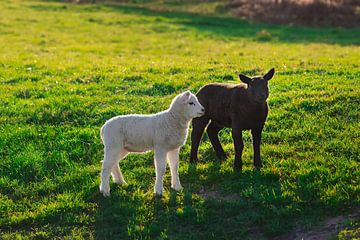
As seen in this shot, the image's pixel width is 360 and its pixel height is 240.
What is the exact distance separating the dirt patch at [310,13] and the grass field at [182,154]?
1205cm

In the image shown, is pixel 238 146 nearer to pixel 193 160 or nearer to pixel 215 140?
pixel 215 140

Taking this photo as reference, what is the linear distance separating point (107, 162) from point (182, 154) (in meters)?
2.35

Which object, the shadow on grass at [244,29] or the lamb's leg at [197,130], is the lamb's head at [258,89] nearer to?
the lamb's leg at [197,130]

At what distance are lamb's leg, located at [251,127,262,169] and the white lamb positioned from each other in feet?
4.06

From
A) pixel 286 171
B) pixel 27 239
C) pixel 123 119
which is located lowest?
pixel 27 239

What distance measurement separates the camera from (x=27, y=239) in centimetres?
860

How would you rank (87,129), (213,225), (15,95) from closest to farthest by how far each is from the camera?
(213,225) → (87,129) → (15,95)

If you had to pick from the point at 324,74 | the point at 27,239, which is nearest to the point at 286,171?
the point at 27,239

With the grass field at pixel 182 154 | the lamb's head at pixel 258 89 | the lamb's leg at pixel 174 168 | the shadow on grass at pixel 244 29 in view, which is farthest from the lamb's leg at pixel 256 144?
the shadow on grass at pixel 244 29

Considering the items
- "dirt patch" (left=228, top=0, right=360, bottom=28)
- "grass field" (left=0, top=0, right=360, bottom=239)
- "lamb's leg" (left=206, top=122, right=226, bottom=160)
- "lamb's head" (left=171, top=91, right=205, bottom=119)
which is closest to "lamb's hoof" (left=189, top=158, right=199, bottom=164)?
"grass field" (left=0, top=0, right=360, bottom=239)

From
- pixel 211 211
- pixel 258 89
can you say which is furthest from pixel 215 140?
pixel 211 211

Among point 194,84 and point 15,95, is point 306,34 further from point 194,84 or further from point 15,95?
point 15,95

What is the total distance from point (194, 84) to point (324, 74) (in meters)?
3.90

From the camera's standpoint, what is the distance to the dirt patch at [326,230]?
791 cm
